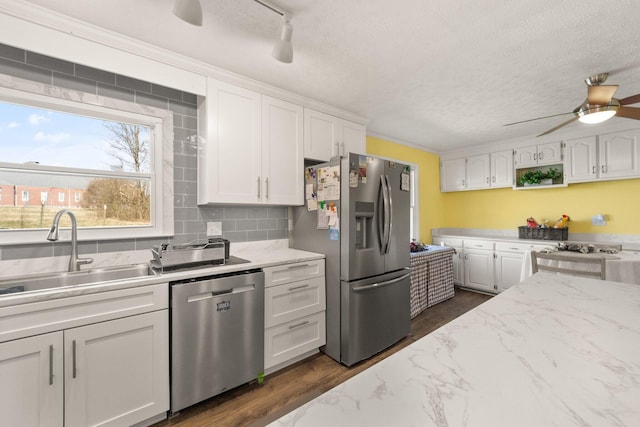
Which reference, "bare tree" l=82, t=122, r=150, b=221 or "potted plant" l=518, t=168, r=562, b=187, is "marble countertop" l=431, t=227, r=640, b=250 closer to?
"potted plant" l=518, t=168, r=562, b=187

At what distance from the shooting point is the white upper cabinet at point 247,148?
2215mm

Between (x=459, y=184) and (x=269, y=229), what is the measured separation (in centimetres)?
371

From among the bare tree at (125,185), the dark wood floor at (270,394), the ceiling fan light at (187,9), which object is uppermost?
the ceiling fan light at (187,9)

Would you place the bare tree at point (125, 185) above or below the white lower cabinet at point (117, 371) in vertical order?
above

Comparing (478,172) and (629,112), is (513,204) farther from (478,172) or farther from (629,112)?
(629,112)

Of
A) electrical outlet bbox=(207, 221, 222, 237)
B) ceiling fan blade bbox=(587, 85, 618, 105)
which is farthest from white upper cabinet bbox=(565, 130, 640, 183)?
electrical outlet bbox=(207, 221, 222, 237)

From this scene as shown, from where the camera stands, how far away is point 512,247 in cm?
399

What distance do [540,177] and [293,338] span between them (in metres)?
4.23

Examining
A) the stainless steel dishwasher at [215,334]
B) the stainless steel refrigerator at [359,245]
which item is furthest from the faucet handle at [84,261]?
the stainless steel refrigerator at [359,245]

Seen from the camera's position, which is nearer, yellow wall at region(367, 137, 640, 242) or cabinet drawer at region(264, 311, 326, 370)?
cabinet drawer at region(264, 311, 326, 370)

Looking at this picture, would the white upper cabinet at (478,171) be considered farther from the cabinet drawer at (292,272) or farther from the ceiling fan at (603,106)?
the cabinet drawer at (292,272)

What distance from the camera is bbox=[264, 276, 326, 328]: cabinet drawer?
212 centimetres

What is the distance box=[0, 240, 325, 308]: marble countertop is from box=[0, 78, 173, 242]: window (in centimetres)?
37

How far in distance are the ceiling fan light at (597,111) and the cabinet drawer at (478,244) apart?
2438 mm
